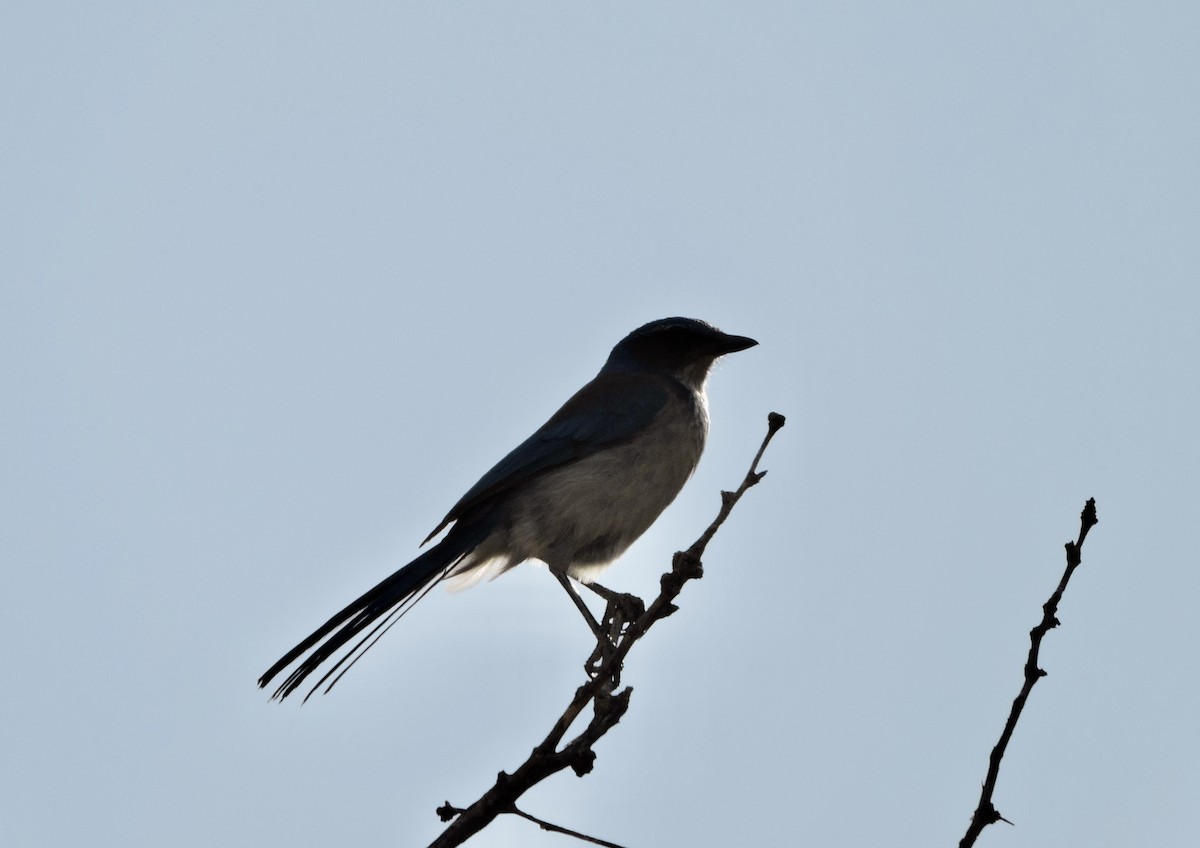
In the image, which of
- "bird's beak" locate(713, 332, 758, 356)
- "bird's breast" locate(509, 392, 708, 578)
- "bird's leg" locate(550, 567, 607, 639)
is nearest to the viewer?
"bird's leg" locate(550, 567, 607, 639)

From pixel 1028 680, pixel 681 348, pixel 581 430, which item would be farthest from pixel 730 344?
pixel 1028 680

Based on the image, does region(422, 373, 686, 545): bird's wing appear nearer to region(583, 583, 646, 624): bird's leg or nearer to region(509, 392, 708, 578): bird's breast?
region(509, 392, 708, 578): bird's breast

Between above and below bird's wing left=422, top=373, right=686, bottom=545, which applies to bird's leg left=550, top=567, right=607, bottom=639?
below

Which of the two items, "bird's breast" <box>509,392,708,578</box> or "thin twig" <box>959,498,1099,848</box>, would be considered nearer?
"thin twig" <box>959,498,1099,848</box>

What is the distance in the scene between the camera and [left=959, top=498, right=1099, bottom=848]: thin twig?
325cm

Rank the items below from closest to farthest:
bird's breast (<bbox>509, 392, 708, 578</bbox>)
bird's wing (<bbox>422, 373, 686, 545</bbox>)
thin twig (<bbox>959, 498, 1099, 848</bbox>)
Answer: thin twig (<bbox>959, 498, 1099, 848</bbox>), bird's breast (<bbox>509, 392, 708, 578</bbox>), bird's wing (<bbox>422, 373, 686, 545</bbox>)

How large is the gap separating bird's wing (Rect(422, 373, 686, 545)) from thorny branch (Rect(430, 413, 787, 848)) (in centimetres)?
259

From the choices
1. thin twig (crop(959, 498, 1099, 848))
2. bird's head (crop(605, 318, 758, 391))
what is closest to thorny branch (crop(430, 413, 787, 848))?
thin twig (crop(959, 498, 1099, 848))

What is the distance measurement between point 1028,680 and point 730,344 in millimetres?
5252

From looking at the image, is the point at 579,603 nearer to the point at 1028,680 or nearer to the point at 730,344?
the point at 730,344

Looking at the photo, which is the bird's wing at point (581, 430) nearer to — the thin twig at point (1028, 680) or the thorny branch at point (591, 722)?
the thorny branch at point (591, 722)

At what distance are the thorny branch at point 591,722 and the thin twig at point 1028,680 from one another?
0.97 metres

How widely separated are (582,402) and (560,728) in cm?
398

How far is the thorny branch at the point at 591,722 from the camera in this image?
3865 millimetres
